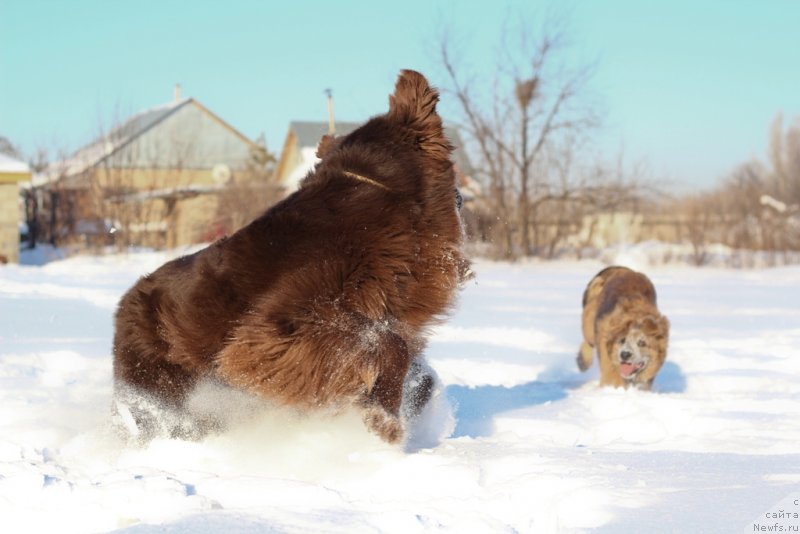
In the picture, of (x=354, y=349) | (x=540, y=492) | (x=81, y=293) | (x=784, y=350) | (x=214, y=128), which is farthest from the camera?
(x=214, y=128)

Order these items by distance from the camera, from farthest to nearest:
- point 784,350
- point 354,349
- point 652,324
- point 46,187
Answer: point 46,187 < point 784,350 < point 652,324 < point 354,349

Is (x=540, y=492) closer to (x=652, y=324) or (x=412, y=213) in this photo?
(x=412, y=213)

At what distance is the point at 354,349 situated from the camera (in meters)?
3.10

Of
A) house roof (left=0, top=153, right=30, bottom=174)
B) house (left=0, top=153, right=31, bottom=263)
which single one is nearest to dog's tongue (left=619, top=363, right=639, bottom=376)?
house (left=0, top=153, right=31, bottom=263)

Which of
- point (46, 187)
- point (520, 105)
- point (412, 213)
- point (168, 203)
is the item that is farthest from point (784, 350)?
point (46, 187)

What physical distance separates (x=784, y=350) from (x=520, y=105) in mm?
17823

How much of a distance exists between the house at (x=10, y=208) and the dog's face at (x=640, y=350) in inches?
661

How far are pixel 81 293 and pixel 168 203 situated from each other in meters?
14.0

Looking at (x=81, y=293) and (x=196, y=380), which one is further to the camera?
(x=81, y=293)

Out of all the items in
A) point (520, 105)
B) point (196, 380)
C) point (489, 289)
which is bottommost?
point (489, 289)

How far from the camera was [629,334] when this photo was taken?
21.3 ft

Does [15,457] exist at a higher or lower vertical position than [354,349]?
lower

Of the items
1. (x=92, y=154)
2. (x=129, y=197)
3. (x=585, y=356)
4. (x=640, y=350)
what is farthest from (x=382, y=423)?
(x=92, y=154)

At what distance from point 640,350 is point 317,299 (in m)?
4.04
